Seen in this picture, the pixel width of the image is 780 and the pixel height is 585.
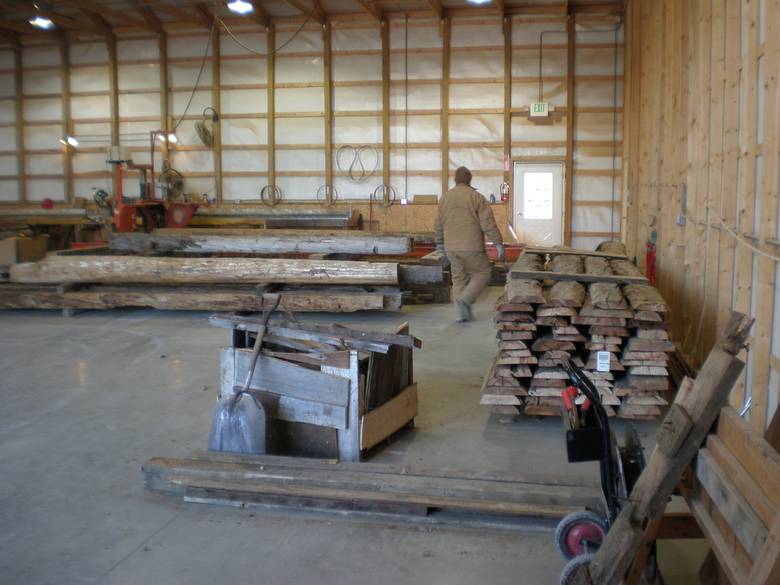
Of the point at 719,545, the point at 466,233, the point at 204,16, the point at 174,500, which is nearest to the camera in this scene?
the point at 719,545

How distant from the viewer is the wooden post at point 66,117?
62.0 ft

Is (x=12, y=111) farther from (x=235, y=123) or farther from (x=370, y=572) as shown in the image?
(x=370, y=572)

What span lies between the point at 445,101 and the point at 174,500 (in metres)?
13.5

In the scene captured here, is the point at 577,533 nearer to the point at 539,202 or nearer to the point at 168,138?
the point at 539,202

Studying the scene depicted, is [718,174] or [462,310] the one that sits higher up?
[718,174]

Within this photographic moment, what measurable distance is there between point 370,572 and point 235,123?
610 inches

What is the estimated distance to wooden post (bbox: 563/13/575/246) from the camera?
53.8 ft

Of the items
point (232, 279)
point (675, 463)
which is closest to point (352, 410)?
point (675, 463)

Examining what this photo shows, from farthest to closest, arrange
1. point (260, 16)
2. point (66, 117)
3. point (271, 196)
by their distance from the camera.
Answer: point (66, 117)
point (271, 196)
point (260, 16)

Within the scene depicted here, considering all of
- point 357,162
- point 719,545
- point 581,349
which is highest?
point 357,162

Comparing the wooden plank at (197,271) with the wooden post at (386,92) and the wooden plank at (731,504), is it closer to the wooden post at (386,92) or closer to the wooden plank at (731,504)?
the wooden post at (386,92)

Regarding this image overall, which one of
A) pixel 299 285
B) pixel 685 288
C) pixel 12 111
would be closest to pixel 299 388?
pixel 685 288

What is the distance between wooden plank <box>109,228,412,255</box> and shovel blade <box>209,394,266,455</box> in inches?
276

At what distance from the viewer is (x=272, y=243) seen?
39.8 ft
